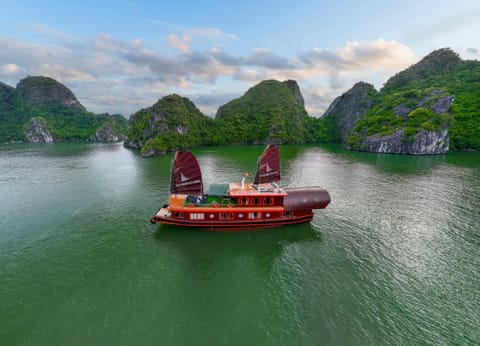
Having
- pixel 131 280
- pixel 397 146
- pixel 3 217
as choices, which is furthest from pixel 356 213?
pixel 397 146

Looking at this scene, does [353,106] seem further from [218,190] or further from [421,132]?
[218,190]

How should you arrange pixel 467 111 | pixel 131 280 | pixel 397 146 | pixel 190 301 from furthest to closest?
pixel 467 111 < pixel 397 146 < pixel 131 280 < pixel 190 301

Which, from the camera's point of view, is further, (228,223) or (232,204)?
(232,204)

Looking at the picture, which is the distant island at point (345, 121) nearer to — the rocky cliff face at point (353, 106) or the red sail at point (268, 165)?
the rocky cliff face at point (353, 106)

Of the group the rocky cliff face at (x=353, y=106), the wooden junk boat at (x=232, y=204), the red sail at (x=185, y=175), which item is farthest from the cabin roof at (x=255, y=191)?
the rocky cliff face at (x=353, y=106)

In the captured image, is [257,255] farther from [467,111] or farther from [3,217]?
[467,111]

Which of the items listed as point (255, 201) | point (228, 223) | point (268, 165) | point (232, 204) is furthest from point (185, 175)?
point (268, 165)
